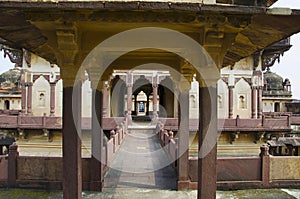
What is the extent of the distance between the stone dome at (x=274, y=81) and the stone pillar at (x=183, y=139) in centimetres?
3039

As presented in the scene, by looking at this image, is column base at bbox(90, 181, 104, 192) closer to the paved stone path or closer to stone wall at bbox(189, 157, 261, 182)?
the paved stone path

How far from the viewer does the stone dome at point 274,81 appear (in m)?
35.6

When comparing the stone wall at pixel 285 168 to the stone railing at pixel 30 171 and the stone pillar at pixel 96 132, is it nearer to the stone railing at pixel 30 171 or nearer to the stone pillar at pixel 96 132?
the stone pillar at pixel 96 132

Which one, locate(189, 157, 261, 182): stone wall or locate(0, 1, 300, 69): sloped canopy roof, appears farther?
locate(189, 157, 261, 182): stone wall

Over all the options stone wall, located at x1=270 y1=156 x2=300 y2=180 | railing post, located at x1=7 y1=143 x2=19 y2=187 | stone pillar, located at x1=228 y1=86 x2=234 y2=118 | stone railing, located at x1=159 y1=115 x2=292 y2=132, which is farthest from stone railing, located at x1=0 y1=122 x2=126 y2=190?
stone pillar, located at x1=228 y1=86 x2=234 y2=118

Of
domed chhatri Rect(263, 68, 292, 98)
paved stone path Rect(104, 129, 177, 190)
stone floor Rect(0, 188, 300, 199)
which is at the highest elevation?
domed chhatri Rect(263, 68, 292, 98)

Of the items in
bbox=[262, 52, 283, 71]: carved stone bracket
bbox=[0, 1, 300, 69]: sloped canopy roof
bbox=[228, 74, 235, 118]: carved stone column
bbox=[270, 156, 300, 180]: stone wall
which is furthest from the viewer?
bbox=[228, 74, 235, 118]: carved stone column

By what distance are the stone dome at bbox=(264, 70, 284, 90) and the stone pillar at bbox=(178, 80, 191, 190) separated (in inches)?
1196

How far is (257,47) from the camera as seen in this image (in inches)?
221

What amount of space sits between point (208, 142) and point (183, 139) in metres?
3.16

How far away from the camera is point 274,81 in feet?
119

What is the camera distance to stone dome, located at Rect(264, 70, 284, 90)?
35594 millimetres

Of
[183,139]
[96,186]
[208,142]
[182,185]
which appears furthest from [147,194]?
[208,142]

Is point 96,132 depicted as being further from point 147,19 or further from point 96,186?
point 147,19
